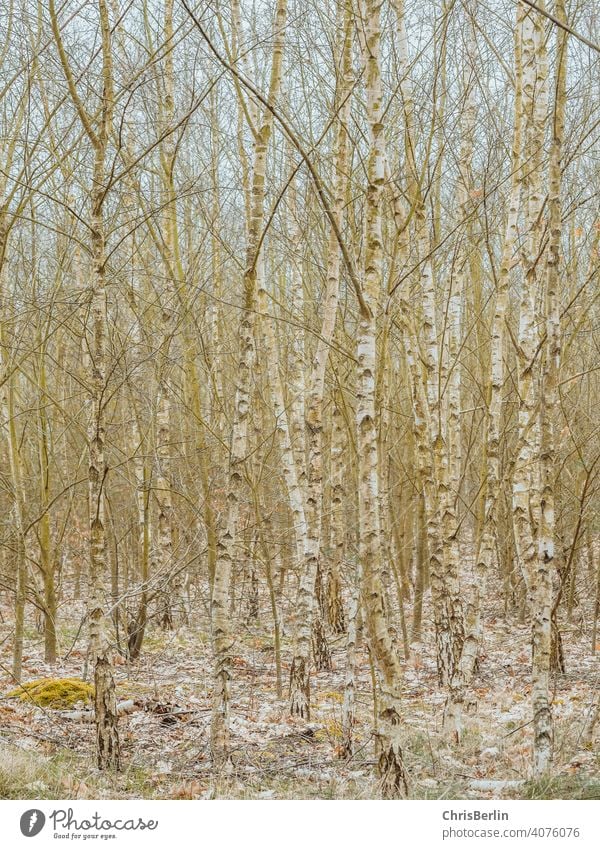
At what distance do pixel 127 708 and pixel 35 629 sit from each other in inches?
197

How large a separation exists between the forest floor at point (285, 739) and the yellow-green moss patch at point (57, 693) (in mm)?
102

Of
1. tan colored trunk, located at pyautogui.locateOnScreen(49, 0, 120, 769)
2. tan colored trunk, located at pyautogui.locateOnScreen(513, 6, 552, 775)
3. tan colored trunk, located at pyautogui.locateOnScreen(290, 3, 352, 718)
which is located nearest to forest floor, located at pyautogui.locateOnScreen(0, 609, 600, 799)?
tan colored trunk, located at pyautogui.locateOnScreen(49, 0, 120, 769)

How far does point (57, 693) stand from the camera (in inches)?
266

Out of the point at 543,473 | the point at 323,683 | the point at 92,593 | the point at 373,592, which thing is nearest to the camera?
the point at 373,592

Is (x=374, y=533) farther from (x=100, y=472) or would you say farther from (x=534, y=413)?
(x=100, y=472)

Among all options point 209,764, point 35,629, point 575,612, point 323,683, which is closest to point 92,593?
point 209,764

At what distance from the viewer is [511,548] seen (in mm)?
10977

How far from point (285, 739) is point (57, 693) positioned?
7.14 ft

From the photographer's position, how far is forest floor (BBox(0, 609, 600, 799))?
14.5ft

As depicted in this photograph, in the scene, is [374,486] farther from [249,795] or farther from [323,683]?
[323,683]
